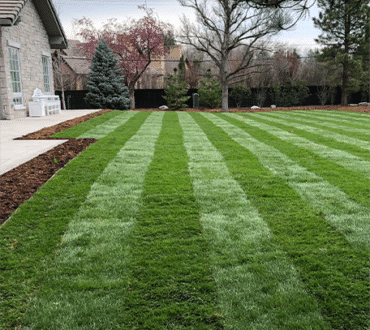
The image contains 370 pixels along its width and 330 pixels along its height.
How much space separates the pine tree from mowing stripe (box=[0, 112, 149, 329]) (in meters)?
14.4

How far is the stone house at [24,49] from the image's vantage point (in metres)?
11.4

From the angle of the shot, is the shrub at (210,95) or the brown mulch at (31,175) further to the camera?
the shrub at (210,95)

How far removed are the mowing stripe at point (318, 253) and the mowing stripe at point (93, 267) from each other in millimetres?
1293

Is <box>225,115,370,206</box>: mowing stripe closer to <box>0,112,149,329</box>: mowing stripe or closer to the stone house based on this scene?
<box>0,112,149,329</box>: mowing stripe

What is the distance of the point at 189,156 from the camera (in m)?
6.12

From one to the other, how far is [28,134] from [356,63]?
2003cm

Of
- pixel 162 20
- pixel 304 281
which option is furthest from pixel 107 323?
pixel 162 20

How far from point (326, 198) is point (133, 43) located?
21740 mm

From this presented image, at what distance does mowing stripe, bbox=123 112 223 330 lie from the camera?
2.04 m

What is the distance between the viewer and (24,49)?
13.4 metres

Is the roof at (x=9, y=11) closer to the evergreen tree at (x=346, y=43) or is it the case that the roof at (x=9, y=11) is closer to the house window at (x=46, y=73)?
the house window at (x=46, y=73)

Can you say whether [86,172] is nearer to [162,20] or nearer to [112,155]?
[112,155]

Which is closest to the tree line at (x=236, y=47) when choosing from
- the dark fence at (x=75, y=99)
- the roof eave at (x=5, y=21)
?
the dark fence at (x=75, y=99)

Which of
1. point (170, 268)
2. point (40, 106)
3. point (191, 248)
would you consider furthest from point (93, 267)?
point (40, 106)
